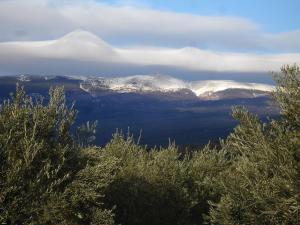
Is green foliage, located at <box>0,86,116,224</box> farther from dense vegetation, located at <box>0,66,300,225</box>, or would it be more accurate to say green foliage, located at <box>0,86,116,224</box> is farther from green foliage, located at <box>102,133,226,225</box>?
green foliage, located at <box>102,133,226,225</box>

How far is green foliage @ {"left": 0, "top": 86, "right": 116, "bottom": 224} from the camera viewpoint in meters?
19.2

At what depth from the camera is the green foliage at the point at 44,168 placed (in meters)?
19.2

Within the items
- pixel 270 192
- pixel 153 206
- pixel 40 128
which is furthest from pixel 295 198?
pixel 153 206

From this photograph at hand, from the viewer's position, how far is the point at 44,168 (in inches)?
765

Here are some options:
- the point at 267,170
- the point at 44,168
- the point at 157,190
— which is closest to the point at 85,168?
the point at 44,168

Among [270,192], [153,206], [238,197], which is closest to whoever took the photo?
[270,192]

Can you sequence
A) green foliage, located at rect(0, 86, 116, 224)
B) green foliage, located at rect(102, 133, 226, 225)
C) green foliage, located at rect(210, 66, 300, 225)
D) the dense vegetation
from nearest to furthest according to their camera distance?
green foliage, located at rect(0, 86, 116, 224) < the dense vegetation < green foliage, located at rect(210, 66, 300, 225) < green foliage, located at rect(102, 133, 226, 225)

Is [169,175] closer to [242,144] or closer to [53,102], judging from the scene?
[242,144]

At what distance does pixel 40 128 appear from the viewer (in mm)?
21422

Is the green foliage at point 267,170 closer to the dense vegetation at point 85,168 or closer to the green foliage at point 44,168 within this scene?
the dense vegetation at point 85,168

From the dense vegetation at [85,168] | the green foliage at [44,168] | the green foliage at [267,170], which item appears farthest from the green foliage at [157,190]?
the green foliage at [44,168]

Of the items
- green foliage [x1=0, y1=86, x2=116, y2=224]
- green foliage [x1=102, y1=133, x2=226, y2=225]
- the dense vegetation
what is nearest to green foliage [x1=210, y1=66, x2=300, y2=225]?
the dense vegetation

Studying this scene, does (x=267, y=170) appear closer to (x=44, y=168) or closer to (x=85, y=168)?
(x=85, y=168)

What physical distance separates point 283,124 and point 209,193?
13.7 metres
